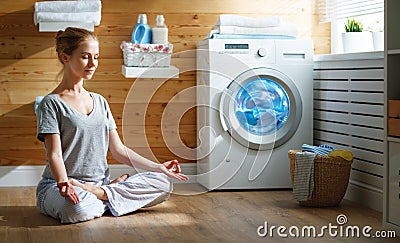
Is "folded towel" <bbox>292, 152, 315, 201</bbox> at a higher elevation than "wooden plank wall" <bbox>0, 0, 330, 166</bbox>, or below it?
below

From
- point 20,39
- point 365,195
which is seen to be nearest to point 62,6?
point 20,39

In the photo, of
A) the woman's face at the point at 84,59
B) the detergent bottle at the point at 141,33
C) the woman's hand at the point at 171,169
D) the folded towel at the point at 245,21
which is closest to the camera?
the woman's hand at the point at 171,169

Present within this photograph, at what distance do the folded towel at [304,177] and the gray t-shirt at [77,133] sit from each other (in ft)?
3.14

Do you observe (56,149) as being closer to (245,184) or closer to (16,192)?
(16,192)

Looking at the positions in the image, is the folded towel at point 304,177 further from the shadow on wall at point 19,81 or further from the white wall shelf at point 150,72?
the shadow on wall at point 19,81

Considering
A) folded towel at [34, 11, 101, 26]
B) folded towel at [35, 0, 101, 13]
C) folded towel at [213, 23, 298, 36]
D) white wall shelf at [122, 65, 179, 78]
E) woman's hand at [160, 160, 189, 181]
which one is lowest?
woman's hand at [160, 160, 189, 181]

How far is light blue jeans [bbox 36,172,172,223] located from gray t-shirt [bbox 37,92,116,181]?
0.10 metres

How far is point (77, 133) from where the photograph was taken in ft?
10.7

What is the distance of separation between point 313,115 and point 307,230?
1.41m

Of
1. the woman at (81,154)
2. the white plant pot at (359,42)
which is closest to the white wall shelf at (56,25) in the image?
the woman at (81,154)

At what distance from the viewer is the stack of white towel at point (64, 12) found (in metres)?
3.90

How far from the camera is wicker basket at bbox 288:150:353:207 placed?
3.46 meters

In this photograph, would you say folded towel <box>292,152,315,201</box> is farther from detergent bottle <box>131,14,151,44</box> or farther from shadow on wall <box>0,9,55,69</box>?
shadow on wall <box>0,9,55,69</box>

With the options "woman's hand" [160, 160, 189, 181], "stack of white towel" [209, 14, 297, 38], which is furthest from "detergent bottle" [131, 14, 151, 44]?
"woman's hand" [160, 160, 189, 181]
